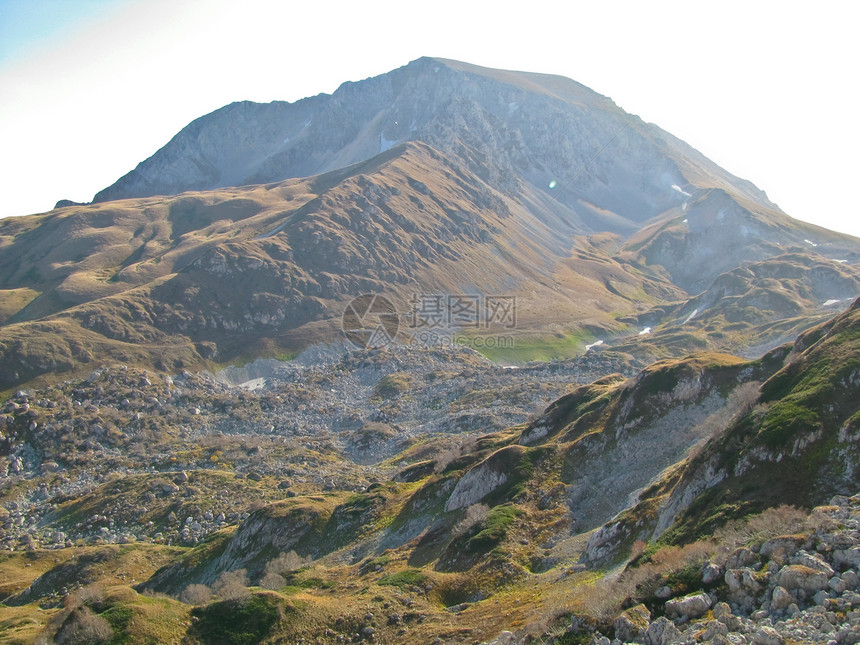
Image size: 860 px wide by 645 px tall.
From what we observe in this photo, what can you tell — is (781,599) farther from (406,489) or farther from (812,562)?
(406,489)

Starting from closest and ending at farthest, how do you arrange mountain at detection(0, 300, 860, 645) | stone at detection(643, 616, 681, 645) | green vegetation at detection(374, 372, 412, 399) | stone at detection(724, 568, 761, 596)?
stone at detection(643, 616, 681, 645)
stone at detection(724, 568, 761, 596)
mountain at detection(0, 300, 860, 645)
green vegetation at detection(374, 372, 412, 399)

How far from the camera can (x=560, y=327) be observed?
627ft

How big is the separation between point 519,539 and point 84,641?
2571 cm

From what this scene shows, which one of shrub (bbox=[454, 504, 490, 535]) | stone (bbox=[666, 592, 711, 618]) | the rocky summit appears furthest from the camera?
shrub (bbox=[454, 504, 490, 535])

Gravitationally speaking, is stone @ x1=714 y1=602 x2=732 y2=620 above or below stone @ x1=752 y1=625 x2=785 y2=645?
below

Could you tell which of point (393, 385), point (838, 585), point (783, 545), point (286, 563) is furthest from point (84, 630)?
point (393, 385)

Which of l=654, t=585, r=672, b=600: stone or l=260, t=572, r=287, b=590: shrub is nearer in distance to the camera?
l=654, t=585, r=672, b=600: stone

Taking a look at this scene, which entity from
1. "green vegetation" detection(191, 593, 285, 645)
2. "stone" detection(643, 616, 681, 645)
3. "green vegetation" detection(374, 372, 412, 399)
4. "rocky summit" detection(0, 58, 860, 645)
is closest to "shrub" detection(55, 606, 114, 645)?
"rocky summit" detection(0, 58, 860, 645)

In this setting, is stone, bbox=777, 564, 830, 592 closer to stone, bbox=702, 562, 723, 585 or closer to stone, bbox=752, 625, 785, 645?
stone, bbox=752, 625, 785, 645

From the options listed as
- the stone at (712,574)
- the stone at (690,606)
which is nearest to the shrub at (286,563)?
the stone at (690,606)

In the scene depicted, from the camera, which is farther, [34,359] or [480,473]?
[34,359]

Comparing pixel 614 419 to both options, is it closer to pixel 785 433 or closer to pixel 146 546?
pixel 785 433

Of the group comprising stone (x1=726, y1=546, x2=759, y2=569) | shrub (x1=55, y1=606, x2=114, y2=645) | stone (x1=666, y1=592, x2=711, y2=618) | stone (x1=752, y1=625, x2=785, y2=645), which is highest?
stone (x1=726, y1=546, x2=759, y2=569)

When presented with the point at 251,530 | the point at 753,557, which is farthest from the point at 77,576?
the point at 753,557
